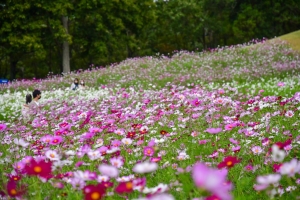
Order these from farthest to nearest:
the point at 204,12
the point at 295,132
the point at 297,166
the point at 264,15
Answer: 1. the point at 204,12
2. the point at 264,15
3. the point at 295,132
4. the point at 297,166

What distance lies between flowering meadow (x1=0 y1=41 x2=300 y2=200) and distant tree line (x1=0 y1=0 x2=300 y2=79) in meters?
6.94

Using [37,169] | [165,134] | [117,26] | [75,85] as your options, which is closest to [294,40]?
[117,26]

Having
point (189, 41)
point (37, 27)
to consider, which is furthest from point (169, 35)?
point (37, 27)

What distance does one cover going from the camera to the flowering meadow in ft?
6.22

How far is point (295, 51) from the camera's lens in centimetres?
1878

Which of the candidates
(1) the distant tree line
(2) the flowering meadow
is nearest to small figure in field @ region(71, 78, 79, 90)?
(2) the flowering meadow

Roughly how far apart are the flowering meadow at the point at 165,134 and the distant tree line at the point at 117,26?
694cm

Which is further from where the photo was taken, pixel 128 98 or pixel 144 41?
pixel 144 41

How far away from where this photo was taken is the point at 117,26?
28.8m

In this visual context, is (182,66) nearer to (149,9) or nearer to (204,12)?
(149,9)

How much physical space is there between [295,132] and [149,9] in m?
29.3

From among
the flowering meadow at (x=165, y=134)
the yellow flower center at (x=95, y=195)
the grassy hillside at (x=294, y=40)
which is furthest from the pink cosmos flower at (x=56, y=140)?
the grassy hillside at (x=294, y=40)

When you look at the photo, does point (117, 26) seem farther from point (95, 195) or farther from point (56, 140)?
point (95, 195)

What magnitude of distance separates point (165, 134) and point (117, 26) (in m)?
25.9
